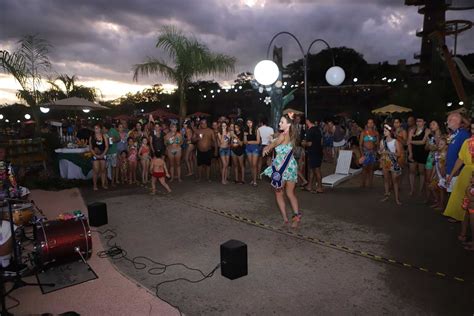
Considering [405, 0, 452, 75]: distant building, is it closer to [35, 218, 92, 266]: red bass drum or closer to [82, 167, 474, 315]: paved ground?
[82, 167, 474, 315]: paved ground

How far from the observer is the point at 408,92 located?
2884 centimetres

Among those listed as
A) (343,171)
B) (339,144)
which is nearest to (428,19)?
(339,144)

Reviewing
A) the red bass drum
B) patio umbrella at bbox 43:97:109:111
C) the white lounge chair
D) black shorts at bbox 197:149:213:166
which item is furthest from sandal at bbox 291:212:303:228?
patio umbrella at bbox 43:97:109:111

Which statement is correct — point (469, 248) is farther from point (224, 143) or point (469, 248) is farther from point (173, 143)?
point (173, 143)

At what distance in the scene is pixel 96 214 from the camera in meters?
5.66

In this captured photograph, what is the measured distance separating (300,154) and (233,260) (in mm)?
5561

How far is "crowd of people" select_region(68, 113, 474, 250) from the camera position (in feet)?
17.6

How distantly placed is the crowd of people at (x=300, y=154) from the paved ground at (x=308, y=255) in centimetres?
58

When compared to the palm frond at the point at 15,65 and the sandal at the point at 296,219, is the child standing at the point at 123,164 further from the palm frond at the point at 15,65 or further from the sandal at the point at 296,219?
the sandal at the point at 296,219

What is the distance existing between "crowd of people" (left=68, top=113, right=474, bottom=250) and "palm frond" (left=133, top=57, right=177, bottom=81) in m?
5.44

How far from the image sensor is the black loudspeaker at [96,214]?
5648 millimetres

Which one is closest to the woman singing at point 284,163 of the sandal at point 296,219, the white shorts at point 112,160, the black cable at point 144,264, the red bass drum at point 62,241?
the sandal at point 296,219

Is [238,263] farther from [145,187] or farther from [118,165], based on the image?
[118,165]

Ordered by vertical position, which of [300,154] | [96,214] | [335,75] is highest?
[335,75]
